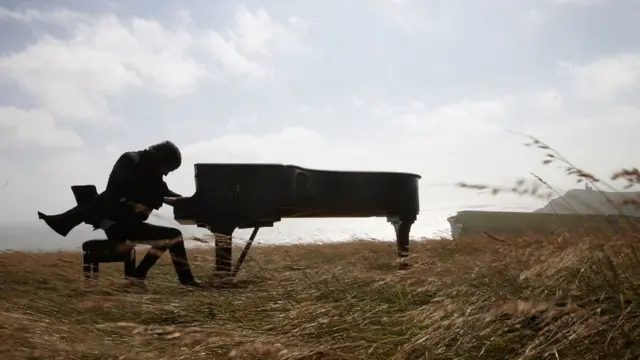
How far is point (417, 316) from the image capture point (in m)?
1.79

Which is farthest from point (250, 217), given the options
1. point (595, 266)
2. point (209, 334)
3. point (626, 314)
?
point (626, 314)

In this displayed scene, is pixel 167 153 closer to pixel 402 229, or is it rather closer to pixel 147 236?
pixel 147 236

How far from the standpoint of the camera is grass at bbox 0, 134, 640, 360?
1.47 meters

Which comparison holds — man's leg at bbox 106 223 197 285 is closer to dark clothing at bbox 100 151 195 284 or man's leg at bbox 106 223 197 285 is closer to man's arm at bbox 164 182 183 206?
dark clothing at bbox 100 151 195 284

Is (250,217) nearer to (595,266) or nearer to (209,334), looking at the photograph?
(209,334)

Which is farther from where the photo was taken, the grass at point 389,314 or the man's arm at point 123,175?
the man's arm at point 123,175

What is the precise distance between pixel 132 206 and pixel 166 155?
414mm

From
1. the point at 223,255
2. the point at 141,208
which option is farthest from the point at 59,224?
the point at 223,255

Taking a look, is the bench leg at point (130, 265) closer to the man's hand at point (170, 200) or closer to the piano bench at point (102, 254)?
the piano bench at point (102, 254)

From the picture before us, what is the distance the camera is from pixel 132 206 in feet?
12.1

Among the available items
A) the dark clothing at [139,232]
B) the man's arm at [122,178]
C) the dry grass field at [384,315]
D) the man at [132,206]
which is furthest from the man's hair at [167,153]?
the dry grass field at [384,315]

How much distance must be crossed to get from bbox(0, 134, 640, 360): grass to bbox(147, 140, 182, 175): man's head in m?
1.14

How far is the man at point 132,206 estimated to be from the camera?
3715 millimetres

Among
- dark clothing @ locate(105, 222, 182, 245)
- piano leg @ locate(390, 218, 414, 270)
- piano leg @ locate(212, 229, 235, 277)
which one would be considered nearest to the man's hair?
A: dark clothing @ locate(105, 222, 182, 245)
